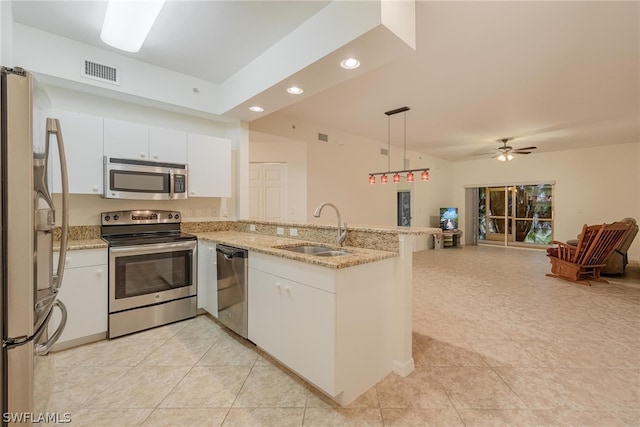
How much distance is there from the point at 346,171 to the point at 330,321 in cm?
436

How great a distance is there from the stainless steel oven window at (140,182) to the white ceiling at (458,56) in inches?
47.6

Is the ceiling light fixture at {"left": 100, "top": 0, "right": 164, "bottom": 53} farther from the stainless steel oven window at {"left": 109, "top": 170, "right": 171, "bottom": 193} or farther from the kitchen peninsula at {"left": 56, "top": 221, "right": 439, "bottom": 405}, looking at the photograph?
the kitchen peninsula at {"left": 56, "top": 221, "right": 439, "bottom": 405}

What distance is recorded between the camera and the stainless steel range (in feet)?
8.48

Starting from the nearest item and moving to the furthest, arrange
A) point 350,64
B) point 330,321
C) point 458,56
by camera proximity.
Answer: point 330,321 → point 350,64 → point 458,56

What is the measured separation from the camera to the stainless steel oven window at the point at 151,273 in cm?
260

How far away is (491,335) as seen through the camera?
270 cm

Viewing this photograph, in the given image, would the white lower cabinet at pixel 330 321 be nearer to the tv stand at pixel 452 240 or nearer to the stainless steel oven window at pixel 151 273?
the stainless steel oven window at pixel 151 273

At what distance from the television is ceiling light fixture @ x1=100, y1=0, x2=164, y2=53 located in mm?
8195

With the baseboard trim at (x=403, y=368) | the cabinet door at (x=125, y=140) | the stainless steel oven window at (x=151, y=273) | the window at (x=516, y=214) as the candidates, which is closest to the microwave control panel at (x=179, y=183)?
the cabinet door at (x=125, y=140)

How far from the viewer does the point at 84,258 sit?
244cm

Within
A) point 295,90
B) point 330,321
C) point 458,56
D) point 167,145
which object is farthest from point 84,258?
point 458,56

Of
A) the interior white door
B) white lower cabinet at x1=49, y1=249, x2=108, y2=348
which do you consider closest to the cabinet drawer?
white lower cabinet at x1=49, y1=249, x2=108, y2=348

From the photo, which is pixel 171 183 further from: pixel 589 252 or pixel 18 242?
pixel 589 252

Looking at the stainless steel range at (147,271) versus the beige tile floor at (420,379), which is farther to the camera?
the stainless steel range at (147,271)
